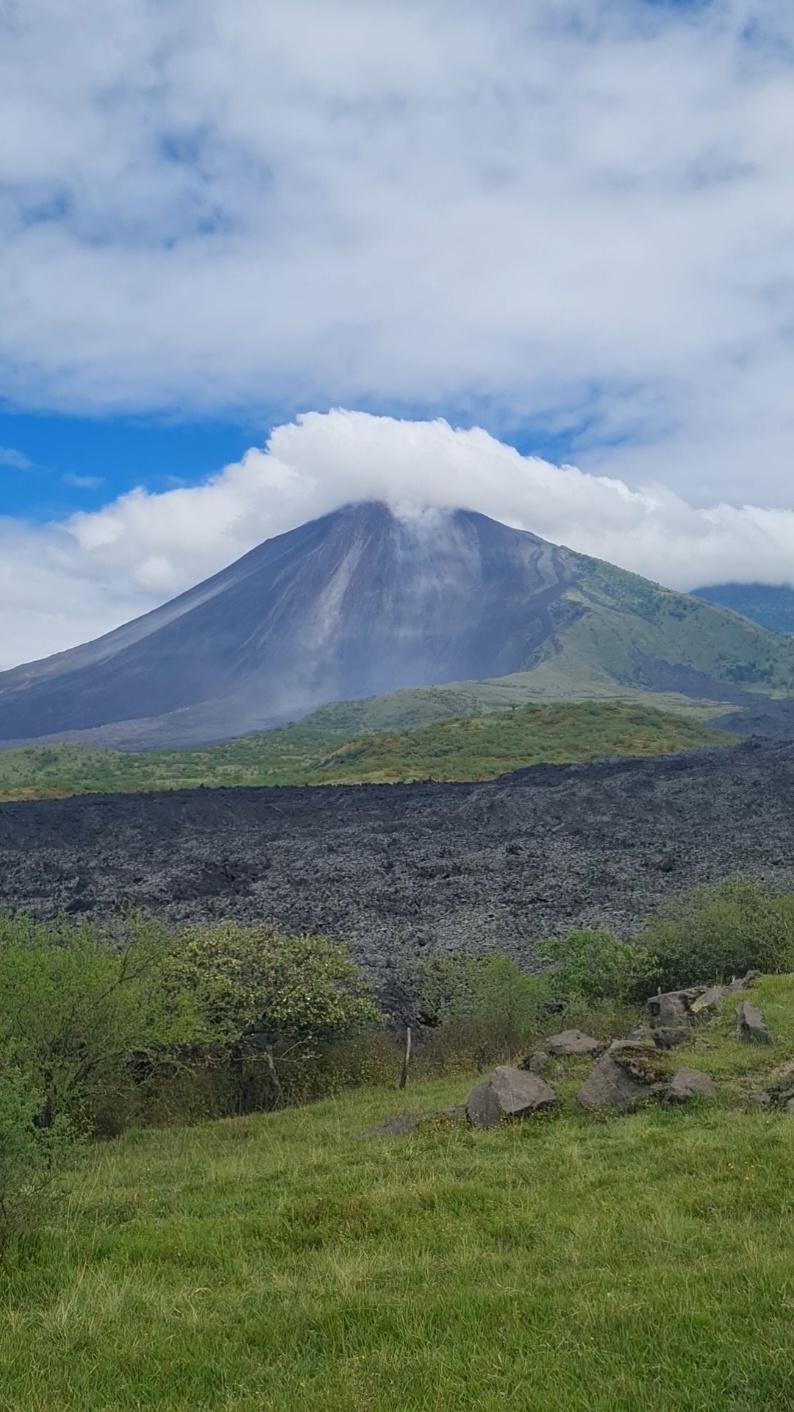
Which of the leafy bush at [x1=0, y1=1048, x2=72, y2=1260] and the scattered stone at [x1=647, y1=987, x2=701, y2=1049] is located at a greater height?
the leafy bush at [x1=0, y1=1048, x2=72, y2=1260]

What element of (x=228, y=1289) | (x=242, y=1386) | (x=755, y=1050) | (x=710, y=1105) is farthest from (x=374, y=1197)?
(x=755, y=1050)

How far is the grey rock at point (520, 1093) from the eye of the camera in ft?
42.4

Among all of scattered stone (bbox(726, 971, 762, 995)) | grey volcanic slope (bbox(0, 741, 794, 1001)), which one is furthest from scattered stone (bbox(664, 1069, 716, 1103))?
grey volcanic slope (bbox(0, 741, 794, 1001))

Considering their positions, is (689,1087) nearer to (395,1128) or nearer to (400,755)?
(395,1128)

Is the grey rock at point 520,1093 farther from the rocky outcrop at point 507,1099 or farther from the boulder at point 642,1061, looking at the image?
the boulder at point 642,1061

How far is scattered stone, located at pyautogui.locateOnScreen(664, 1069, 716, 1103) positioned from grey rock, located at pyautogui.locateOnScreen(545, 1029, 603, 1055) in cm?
319

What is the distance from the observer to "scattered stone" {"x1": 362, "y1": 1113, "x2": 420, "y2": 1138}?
532 inches

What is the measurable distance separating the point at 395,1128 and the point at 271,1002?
25.5 feet

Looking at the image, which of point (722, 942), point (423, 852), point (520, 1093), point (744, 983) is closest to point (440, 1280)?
point (520, 1093)

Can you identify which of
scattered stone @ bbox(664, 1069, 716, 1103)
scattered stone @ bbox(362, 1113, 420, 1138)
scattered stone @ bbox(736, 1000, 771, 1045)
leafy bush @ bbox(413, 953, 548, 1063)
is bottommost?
leafy bush @ bbox(413, 953, 548, 1063)

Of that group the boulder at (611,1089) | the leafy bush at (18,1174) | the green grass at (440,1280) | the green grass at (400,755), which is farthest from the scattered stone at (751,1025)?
the green grass at (400,755)

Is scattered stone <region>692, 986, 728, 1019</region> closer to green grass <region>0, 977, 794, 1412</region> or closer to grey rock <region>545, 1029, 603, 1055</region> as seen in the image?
grey rock <region>545, 1029, 603, 1055</region>

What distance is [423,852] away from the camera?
50.2 m

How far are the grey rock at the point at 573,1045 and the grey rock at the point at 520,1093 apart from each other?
2.36 metres
